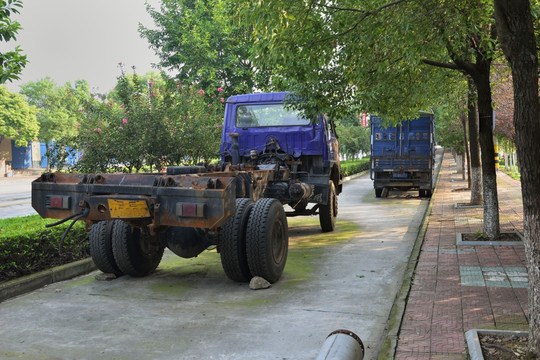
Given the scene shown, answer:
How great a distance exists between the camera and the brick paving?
4.49 metres

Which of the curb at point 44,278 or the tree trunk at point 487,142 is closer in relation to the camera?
the curb at point 44,278

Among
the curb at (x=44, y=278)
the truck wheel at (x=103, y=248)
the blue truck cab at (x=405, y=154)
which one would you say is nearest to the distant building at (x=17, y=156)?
the blue truck cab at (x=405, y=154)

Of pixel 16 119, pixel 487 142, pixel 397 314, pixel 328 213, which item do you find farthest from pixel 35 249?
pixel 16 119

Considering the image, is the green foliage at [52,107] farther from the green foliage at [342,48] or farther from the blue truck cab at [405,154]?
the green foliage at [342,48]

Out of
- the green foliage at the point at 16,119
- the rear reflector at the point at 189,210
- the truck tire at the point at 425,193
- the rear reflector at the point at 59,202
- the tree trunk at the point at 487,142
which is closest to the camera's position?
the rear reflector at the point at 189,210

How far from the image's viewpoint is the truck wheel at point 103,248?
710cm

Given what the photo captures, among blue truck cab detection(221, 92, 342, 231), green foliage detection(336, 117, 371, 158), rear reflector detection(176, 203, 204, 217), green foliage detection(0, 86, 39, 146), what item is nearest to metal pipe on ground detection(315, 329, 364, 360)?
rear reflector detection(176, 203, 204, 217)

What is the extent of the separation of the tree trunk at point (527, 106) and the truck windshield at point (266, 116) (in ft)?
19.6

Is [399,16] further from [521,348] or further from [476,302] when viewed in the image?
[521,348]

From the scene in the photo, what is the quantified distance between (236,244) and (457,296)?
2.60 meters

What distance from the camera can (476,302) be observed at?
18.2 feet

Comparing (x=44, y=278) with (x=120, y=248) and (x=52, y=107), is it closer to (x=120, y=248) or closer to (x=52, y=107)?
(x=120, y=248)

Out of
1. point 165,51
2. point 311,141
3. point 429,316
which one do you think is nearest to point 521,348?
point 429,316

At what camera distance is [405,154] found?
17891 mm
